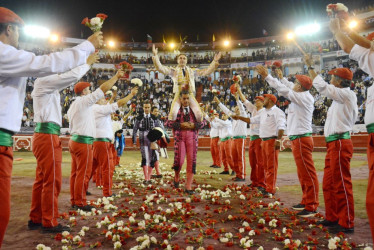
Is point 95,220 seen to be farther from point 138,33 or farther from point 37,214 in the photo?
point 138,33

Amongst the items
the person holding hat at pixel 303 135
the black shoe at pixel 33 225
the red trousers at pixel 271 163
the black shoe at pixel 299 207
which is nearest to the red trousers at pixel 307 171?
the person holding hat at pixel 303 135

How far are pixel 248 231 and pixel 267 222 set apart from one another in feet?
1.96

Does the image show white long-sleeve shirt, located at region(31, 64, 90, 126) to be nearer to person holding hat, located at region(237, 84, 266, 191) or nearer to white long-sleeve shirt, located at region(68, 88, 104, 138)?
white long-sleeve shirt, located at region(68, 88, 104, 138)

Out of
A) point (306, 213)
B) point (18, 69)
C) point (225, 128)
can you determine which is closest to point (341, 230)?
point (306, 213)

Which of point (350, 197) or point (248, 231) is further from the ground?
point (350, 197)

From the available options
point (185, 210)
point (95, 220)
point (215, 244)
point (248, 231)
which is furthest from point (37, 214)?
point (248, 231)

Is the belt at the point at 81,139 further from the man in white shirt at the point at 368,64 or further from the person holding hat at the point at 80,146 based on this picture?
the man in white shirt at the point at 368,64

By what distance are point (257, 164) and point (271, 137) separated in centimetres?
118

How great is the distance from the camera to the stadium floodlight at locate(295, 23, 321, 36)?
38013mm

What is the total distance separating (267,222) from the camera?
4328 millimetres

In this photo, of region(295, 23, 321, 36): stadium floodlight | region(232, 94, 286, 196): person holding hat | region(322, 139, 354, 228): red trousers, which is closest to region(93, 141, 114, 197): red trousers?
region(232, 94, 286, 196): person holding hat

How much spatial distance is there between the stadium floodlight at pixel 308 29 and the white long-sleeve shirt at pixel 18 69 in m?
42.2

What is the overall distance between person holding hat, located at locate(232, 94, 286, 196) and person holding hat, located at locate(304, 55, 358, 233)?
1965mm

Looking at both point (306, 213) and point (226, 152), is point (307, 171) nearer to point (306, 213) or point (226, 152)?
point (306, 213)
